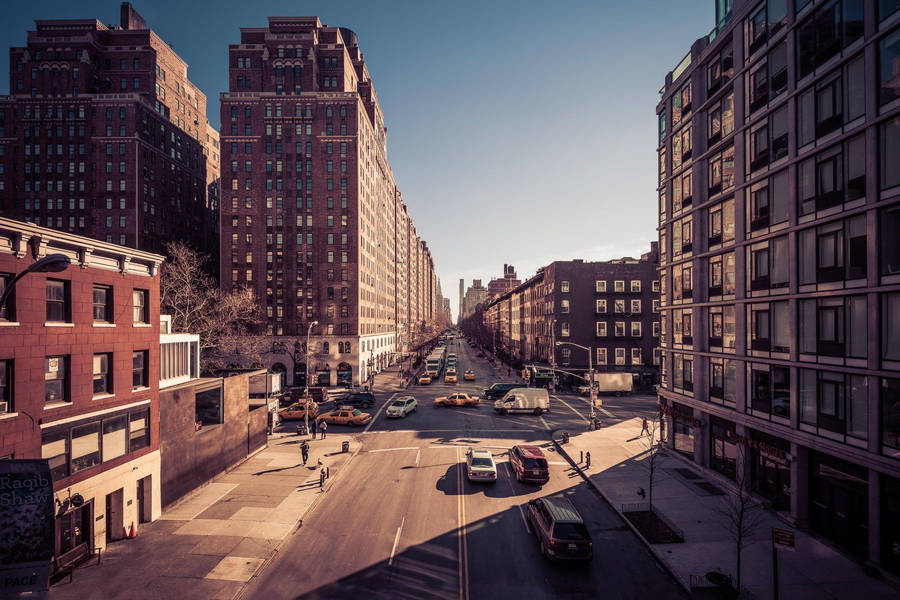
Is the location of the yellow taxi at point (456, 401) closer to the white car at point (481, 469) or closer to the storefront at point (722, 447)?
the white car at point (481, 469)

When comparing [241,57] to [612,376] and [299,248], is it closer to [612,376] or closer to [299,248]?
[299,248]

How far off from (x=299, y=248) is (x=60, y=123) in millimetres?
45962

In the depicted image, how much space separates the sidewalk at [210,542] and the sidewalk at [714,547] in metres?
14.7

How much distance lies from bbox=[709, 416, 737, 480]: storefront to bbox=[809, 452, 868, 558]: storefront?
4.96 m

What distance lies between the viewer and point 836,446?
16.3 m

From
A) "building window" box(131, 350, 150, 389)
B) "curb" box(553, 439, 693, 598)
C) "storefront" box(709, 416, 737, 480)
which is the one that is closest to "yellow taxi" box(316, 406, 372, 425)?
"curb" box(553, 439, 693, 598)

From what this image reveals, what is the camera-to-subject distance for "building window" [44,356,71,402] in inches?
559

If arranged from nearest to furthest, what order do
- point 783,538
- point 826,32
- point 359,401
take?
point 783,538 < point 826,32 < point 359,401

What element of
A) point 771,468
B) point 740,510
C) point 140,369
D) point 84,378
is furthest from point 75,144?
point 771,468

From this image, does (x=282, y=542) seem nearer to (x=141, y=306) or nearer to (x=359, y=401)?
(x=141, y=306)

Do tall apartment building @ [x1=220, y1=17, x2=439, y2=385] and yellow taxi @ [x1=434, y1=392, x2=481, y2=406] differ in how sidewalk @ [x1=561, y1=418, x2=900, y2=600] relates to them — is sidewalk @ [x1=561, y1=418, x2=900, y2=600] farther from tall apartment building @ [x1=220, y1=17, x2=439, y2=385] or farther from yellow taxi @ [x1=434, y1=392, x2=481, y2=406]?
tall apartment building @ [x1=220, y1=17, x2=439, y2=385]

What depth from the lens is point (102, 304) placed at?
653 inches

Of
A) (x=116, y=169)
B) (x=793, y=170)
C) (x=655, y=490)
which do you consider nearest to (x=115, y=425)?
(x=655, y=490)

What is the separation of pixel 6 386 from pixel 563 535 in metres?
18.3
